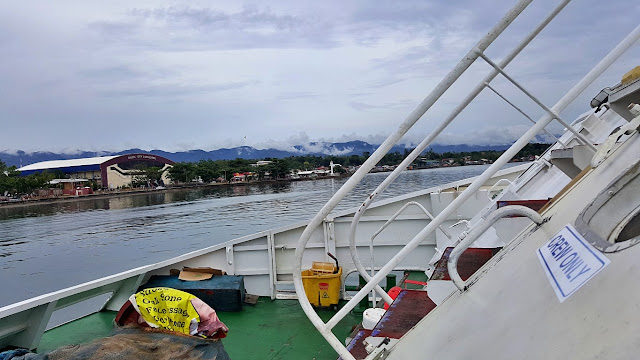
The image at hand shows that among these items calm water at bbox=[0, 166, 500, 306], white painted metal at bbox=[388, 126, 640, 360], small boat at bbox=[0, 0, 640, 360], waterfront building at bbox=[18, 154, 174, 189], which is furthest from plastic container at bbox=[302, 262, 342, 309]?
waterfront building at bbox=[18, 154, 174, 189]

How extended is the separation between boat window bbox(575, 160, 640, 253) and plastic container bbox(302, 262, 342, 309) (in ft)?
14.2

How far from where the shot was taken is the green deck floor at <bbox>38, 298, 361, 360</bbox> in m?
4.43

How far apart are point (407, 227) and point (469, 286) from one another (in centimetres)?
474

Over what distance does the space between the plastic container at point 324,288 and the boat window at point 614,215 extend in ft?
14.2

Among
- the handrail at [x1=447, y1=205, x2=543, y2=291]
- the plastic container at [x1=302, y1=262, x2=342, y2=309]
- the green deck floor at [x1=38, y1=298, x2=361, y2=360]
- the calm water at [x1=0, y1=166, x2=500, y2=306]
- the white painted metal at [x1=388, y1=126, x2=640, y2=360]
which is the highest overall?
the handrail at [x1=447, y1=205, x2=543, y2=291]

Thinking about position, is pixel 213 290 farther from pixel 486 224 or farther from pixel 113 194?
pixel 113 194

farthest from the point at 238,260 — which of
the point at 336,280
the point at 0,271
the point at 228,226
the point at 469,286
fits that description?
the point at 228,226

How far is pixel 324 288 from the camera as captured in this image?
551 centimetres

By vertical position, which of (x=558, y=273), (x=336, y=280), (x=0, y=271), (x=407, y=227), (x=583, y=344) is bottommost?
(x=0, y=271)

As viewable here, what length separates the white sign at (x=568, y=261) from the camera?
3.87 ft

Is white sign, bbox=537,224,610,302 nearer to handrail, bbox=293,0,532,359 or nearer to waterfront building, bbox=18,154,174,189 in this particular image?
handrail, bbox=293,0,532,359

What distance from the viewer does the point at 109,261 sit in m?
19.0

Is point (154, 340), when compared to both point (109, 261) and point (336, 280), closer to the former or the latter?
point (336, 280)

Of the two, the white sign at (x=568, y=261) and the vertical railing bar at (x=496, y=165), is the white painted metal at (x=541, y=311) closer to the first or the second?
the white sign at (x=568, y=261)
